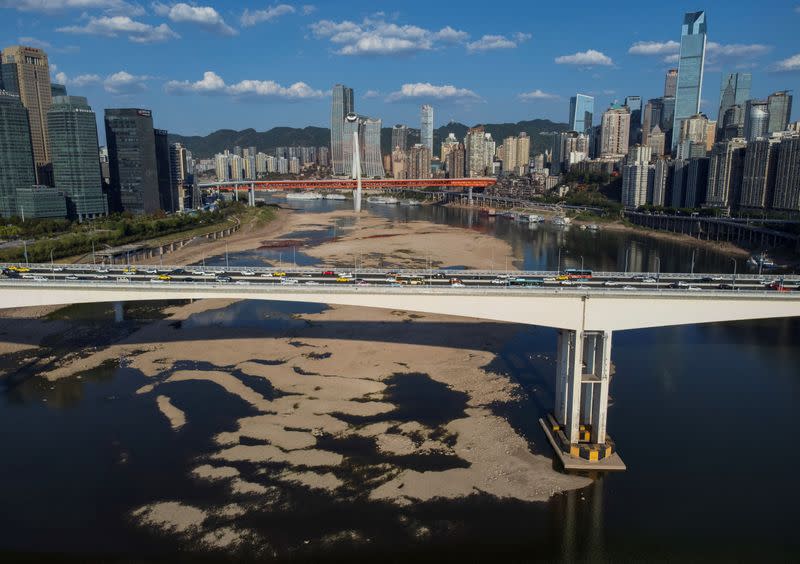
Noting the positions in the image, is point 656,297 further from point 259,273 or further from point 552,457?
point 259,273

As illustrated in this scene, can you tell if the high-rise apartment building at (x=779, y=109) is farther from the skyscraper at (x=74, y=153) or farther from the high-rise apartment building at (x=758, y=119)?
the skyscraper at (x=74, y=153)

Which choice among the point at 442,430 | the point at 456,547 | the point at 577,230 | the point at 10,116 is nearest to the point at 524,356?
the point at 442,430

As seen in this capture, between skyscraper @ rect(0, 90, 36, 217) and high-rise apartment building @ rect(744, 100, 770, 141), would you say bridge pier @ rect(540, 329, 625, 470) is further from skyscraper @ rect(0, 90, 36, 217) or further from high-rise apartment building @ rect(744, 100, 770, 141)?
high-rise apartment building @ rect(744, 100, 770, 141)

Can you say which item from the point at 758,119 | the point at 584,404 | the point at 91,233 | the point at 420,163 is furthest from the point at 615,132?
the point at 584,404

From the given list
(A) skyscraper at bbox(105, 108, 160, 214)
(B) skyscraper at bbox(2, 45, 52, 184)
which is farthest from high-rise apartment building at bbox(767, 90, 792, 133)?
(B) skyscraper at bbox(2, 45, 52, 184)

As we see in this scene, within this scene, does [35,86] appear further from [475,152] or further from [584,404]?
[584,404]

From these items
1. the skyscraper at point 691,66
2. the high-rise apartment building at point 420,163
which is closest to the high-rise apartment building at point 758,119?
the skyscraper at point 691,66
